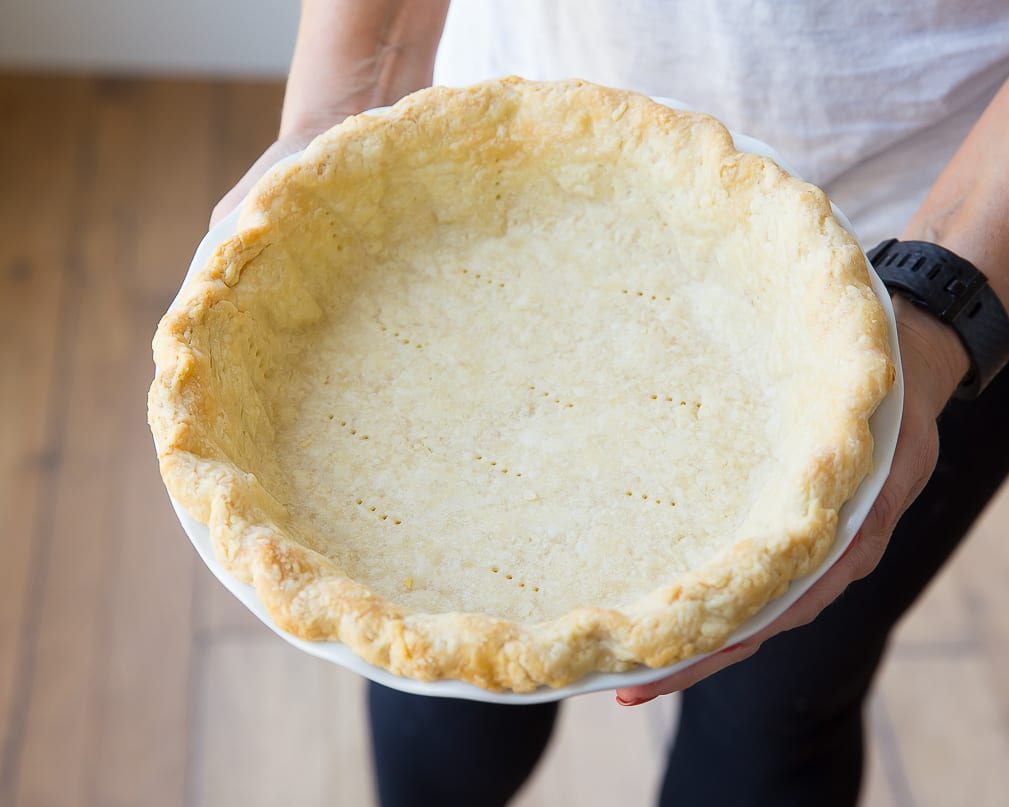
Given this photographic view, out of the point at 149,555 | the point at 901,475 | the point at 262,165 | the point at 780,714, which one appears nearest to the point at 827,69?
the point at 901,475

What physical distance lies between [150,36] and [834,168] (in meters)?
2.07

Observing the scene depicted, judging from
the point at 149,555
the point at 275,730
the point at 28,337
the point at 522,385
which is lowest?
the point at 275,730

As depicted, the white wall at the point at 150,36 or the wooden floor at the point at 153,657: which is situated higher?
the white wall at the point at 150,36

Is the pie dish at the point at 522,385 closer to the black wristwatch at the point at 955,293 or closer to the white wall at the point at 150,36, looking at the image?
the black wristwatch at the point at 955,293

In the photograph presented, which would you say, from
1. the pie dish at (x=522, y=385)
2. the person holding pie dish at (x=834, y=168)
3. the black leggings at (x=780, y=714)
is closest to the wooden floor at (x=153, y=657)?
the black leggings at (x=780, y=714)

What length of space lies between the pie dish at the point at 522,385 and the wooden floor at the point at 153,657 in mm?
1079

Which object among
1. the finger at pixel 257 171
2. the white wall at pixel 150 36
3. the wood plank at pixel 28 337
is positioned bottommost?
the wood plank at pixel 28 337

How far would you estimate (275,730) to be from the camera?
Answer: 1.95m

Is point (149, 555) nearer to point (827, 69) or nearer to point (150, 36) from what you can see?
point (150, 36)

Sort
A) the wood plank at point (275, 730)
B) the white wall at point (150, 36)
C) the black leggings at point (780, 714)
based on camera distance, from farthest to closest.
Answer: the white wall at point (150, 36) → the wood plank at point (275, 730) → the black leggings at point (780, 714)

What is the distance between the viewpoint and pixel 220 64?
2.82 m

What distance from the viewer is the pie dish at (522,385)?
871 millimetres

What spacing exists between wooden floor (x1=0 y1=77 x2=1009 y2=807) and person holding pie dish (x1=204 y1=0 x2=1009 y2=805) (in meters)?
0.53

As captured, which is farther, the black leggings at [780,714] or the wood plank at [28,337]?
the wood plank at [28,337]
